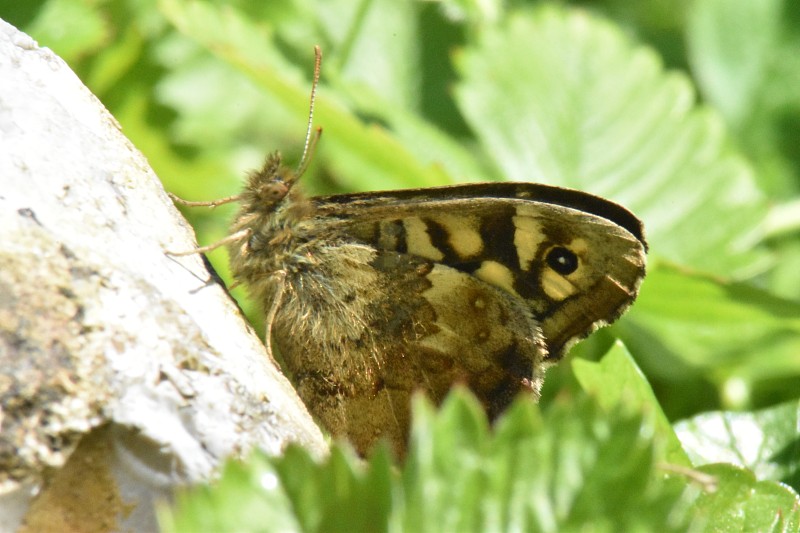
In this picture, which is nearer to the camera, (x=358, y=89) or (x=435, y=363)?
(x=435, y=363)

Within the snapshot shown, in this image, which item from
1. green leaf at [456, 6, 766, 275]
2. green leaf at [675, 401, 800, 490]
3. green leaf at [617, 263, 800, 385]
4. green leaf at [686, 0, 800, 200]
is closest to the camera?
green leaf at [675, 401, 800, 490]

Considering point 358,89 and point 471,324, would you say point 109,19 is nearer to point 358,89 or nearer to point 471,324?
point 358,89

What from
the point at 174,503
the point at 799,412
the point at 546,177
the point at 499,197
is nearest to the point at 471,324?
the point at 499,197

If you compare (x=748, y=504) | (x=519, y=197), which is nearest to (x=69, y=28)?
(x=519, y=197)

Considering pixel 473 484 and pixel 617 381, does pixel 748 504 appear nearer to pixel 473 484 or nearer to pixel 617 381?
pixel 617 381

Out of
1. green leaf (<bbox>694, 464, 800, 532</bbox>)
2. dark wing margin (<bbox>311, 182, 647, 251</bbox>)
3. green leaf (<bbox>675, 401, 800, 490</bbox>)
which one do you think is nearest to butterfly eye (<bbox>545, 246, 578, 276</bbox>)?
dark wing margin (<bbox>311, 182, 647, 251</bbox>)

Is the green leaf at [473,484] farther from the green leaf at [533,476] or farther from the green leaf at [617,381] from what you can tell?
the green leaf at [617,381]

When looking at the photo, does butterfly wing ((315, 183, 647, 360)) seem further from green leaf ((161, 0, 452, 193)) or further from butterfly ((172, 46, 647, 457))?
green leaf ((161, 0, 452, 193))
